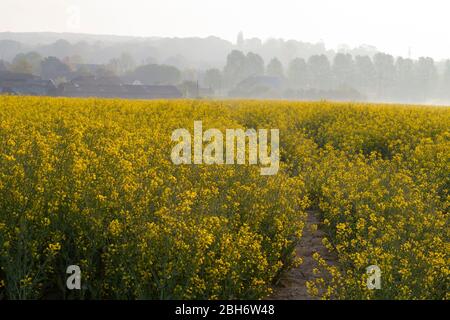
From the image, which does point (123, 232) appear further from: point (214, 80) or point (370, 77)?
point (370, 77)

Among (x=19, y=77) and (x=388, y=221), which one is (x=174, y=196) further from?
(x=19, y=77)

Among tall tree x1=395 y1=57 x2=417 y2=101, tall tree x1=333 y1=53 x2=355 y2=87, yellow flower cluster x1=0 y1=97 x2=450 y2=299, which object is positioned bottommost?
yellow flower cluster x1=0 y1=97 x2=450 y2=299

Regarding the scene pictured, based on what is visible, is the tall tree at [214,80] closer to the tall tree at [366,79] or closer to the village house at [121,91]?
the tall tree at [366,79]

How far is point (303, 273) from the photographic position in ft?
21.8

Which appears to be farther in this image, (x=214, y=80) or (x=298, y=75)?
(x=298, y=75)

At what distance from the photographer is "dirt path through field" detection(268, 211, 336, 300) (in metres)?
5.97

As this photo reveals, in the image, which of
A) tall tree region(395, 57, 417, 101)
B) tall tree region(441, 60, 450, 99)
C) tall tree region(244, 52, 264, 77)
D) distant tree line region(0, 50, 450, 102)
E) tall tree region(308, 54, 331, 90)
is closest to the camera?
distant tree line region(0, 50, 450, 102)

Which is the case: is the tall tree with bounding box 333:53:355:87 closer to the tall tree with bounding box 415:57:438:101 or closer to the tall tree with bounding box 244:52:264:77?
the tall tree with bounding box 415:57:438:101

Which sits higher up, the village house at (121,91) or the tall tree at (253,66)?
the tall tree at (253,66)

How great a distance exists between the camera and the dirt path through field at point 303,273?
5.97 meters

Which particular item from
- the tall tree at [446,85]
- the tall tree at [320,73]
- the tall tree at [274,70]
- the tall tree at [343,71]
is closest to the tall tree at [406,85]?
the tall tree at [343,71]

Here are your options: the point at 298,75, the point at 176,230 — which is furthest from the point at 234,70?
the point at 176,230

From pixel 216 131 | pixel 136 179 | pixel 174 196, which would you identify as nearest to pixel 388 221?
pixel 174 196

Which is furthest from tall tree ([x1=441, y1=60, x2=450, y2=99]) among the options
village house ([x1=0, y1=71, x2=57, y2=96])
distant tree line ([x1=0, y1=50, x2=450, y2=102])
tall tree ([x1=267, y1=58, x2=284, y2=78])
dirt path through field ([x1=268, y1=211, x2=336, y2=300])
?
dirt path through field ([x1=268, y1=211, x2=336, y2=300])
